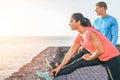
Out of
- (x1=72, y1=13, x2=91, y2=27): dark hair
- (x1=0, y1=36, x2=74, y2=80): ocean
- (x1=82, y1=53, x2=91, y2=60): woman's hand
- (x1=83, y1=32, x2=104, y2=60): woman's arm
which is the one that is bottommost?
(x1=0, y1=36, x2=74, y2=80): ocean

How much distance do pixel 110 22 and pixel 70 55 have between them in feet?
3.49

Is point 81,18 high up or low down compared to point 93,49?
up

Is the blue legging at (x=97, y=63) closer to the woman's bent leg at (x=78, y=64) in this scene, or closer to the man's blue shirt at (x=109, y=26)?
the woman's bent leg at (x=78, y=64)

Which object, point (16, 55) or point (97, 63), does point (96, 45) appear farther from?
point (16, 55)

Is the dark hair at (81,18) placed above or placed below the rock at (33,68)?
above

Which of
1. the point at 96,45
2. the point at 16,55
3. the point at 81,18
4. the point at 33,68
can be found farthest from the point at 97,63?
the point at 16,55

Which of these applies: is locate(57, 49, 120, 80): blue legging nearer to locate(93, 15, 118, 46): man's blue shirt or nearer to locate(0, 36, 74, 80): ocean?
locate(93, 15, 118, 46): man's blue shirt

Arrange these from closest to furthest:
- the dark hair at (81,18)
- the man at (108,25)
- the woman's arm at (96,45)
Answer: the woman's arm at (96,45)
the dark hair at (81,18)
the man at (108,25)

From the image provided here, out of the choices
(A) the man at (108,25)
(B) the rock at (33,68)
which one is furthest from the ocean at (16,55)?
(A) the man at (108,25)

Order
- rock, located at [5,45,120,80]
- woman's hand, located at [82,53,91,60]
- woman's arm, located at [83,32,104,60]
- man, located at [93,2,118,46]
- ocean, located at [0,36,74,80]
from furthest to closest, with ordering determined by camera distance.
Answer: ocean, located at [0,36,74,80] → rock, located at [5,45,120,80] → man, located at [93,2,118,46] → woman's hand, located at [82,53,91,60] → woman's arm, located at [83,32,104,60]

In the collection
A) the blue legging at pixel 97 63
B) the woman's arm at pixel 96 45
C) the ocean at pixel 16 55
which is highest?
the woman's arm at pixel 96 45

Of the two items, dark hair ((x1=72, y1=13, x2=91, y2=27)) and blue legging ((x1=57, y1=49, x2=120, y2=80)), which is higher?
dark hair ((x1=72, y1=13, x2=91, y2=27))

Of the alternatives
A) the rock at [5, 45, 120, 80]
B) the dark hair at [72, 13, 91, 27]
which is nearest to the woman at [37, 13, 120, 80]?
the dark hair at [72, 13, 91, 27]

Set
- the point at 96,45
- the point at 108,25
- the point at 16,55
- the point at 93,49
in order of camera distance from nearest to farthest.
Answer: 1. the point at 96,45
2. the point at 93,49
3. the point at 108,25
4. the point at 16,55
